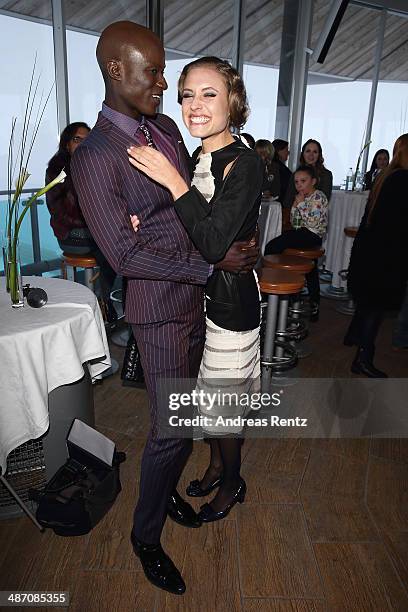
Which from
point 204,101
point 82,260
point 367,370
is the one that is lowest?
point 367,370

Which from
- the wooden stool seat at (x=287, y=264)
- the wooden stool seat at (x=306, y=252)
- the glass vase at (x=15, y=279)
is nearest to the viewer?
the glass vase at (x=15, y=279)

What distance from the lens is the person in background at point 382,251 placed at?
2732mm

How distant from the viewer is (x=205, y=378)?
1690 mm

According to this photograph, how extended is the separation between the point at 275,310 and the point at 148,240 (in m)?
1.45

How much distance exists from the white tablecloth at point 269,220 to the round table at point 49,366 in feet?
8.50

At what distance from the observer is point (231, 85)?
4.73ft

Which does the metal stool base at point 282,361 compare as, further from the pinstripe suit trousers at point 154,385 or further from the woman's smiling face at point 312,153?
the woman's smiling face at point 312,153

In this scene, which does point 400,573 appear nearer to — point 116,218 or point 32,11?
point 116,218

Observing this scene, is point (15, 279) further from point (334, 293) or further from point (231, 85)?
point (334, 293)

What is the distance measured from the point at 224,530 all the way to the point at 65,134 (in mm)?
2734

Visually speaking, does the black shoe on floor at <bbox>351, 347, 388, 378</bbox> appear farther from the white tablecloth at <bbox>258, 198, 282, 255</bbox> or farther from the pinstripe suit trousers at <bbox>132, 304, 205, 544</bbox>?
the pinstripe suit trousers at <bbox>132, 304, 205, 544</bbox>

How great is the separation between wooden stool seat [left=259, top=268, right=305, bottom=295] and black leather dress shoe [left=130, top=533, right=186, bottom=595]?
134cm

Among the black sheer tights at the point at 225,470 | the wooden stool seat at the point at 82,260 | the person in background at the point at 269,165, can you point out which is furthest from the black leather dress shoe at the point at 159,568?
the person in background at the point at 269,165

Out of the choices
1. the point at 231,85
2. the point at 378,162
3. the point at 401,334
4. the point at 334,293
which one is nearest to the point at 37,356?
the point at 231,85
